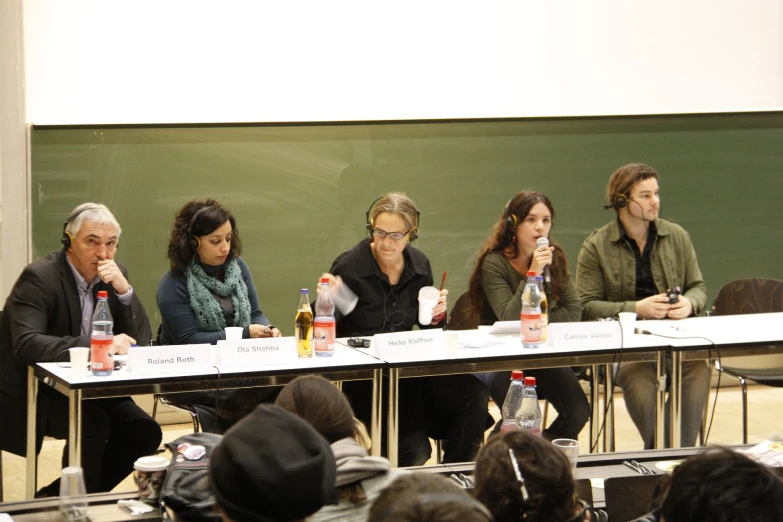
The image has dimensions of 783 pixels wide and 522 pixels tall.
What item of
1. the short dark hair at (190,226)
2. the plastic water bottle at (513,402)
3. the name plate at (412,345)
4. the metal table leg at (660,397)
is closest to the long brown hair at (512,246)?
the metal table leg at (660,397)

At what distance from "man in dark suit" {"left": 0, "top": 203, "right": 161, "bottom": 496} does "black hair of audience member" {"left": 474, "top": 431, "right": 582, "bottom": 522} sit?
2079mm

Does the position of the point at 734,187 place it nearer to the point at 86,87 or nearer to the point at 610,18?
the point at 610,18

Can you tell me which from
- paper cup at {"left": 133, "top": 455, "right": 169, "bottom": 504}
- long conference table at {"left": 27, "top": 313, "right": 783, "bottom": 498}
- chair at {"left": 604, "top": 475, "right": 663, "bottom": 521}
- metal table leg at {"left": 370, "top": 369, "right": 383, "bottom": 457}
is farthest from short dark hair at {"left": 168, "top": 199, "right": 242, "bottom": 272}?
chair at {"left": 604, "top": 475, "right": 663, "bottom": 521}

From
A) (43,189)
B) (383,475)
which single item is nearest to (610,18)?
(43,189)

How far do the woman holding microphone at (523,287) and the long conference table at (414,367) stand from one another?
0.13m

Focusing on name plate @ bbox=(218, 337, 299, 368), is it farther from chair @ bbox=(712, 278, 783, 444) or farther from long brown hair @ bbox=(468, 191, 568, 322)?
chair @ bbox=(712, 278, 783, 444)

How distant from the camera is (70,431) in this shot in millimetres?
3324

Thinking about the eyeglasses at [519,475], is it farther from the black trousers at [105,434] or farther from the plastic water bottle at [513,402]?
the black trousers at [105,434]

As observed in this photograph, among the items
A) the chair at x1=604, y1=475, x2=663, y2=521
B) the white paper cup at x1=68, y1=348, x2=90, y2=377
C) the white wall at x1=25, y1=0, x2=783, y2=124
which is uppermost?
the white wall at x1=25, y1=0, x2=783, y2=124

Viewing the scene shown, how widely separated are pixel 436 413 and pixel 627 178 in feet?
4.81

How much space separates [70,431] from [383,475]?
151 centimetres

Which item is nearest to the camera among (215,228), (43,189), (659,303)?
(215,228)

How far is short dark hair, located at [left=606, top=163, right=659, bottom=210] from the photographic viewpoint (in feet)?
15.5

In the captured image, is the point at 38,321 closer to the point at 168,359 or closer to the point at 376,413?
the point at 168,359
